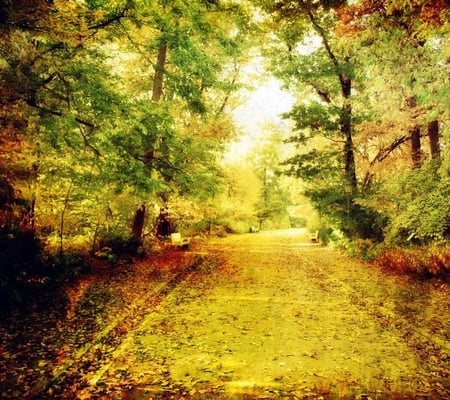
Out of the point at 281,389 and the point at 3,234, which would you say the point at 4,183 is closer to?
the point at 3,234

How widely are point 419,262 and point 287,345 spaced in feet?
21.8

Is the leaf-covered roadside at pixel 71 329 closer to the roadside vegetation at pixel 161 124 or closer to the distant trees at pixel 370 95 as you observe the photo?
the roadside vegetation at pixel 161 124

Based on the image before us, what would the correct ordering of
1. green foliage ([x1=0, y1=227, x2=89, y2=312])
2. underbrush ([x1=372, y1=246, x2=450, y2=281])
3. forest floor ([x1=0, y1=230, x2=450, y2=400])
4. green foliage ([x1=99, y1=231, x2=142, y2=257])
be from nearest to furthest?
forest floor ([x1=0, y1=230, x2=450, y2=400]) → green foliage ([x1=0, y1=227, x2=89, y2=312]) → underbrush ([x1=372, y1=246, x2=450, y2=281]) → green foliage ([x1=99, y1=231, x2=142, y2=257])

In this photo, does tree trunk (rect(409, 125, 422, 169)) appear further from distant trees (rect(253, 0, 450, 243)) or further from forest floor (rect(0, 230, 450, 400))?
forest floor (rect(0, 230, 450, 400))

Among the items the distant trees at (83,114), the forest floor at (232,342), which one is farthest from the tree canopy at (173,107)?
the forest floor at (232,342)

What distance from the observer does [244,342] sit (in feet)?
17.9

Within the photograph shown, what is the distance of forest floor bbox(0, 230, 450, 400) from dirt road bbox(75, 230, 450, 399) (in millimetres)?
20

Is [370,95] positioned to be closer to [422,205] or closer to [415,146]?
[415,146]

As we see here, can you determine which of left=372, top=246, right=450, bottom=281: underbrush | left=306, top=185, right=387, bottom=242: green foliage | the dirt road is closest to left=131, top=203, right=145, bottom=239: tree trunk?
the dirt road

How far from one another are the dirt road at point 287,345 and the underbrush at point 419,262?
64 centimetres

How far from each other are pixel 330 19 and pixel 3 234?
52.4ft

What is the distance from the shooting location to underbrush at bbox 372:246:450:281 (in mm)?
9470

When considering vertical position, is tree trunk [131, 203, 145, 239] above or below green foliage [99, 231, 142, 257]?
above

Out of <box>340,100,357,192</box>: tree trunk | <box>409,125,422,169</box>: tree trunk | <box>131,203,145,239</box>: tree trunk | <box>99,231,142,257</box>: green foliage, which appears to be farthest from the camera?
<box>340,100,357,192</box>: tree trunk
